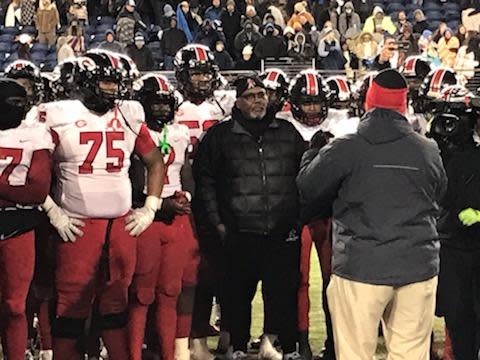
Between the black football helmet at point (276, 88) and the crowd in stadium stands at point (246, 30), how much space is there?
6949 mm

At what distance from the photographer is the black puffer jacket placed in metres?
5.99

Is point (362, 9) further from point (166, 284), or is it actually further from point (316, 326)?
point (166, 284)

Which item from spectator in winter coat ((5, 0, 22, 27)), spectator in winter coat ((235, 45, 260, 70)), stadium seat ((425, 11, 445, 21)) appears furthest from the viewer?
stadium seat ((425, 11, 445, 21))

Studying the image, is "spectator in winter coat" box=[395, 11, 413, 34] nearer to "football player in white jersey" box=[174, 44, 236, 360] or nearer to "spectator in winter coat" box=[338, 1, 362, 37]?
"spectator in winter coat" box=[338, 1, 362, 37]

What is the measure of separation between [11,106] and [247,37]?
10363mm

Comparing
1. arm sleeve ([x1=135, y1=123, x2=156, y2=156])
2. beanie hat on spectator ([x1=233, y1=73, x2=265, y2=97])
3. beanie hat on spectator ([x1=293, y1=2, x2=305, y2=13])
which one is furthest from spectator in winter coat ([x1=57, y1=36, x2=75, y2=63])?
arm sleeve ([x1=135, y1=123, x2=156, y2=156])

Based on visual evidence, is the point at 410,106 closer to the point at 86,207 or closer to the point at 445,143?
the point at 445,143

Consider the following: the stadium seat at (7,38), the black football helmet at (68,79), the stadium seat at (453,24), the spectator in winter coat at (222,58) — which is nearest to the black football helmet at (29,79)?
the black football helmet at (68,79)

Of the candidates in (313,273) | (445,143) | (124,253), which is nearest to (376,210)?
(445,143)

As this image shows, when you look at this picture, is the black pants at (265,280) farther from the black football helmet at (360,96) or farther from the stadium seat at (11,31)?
the stadium seat at (11,31)

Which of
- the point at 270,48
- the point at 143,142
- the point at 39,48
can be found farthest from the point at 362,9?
the point at 143,142

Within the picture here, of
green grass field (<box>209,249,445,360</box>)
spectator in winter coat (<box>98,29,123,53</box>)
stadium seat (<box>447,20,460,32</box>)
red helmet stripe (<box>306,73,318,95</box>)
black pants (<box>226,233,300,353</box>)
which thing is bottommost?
green grass field (<box>209,249,445,360</box>)

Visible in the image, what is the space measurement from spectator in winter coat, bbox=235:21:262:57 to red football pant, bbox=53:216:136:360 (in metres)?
10.2

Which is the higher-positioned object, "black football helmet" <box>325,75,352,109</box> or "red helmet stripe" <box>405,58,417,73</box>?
"red helmet stripe" <box>405,58,417,73</box>
